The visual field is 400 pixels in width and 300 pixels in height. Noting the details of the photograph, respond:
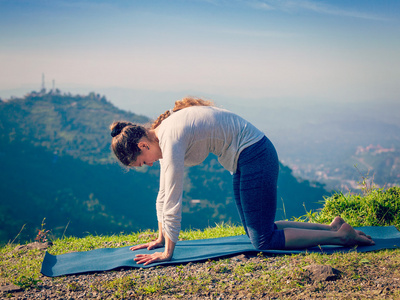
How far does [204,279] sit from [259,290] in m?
0.48

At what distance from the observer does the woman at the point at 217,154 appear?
2.89m

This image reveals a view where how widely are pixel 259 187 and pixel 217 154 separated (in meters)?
0.46

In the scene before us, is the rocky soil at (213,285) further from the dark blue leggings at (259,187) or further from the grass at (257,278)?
the dark blue leggings at (259,187)

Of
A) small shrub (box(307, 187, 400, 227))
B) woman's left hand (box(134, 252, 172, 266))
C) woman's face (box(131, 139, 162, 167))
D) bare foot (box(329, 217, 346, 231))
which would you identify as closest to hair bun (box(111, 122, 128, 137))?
woman's face (box(131, 139, 162, 167))

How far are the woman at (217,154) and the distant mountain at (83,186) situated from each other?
1025 inches

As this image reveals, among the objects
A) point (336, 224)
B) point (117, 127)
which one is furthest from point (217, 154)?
point (336, 224)

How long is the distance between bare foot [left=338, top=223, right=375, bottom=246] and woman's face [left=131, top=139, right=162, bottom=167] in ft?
5.99

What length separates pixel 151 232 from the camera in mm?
5012

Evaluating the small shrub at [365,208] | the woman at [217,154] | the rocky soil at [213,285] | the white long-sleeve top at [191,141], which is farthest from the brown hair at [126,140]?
the small shrub at [365,208]

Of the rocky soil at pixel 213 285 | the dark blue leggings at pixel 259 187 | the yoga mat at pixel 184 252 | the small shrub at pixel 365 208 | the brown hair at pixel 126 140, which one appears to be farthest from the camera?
the small shrub at pixel 365 208

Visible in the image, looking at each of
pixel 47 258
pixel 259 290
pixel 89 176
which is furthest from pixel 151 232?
pixel 89 176

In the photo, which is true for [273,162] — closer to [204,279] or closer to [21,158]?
[204,279]

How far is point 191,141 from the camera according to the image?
9.70 feet

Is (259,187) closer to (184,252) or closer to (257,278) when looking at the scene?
(257,278)
